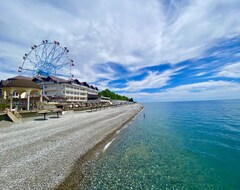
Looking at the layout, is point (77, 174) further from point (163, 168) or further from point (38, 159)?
point (163, 168)

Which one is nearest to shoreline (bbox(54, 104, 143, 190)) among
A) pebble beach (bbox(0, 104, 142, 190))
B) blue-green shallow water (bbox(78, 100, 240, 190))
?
pebble beach (bbox(0, 104, 142, 190))

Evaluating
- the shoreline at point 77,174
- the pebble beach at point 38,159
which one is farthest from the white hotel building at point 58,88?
the shoreline at point 77,174

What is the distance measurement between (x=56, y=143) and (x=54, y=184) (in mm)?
5554

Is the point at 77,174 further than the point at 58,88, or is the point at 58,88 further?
the point at 58,88

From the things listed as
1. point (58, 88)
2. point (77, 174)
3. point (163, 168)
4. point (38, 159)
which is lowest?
point (163, 168)

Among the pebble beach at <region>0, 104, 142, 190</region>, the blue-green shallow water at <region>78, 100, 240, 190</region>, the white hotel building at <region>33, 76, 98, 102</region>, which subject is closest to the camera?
the pebble beach at <region>0, 104, 142, 190</region>

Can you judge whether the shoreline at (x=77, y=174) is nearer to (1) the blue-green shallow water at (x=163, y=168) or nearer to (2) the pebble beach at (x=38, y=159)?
(2) the pebble beach at (x=38, y=159)

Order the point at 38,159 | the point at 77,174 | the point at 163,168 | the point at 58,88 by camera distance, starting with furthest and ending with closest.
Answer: the point at 58,88 < the point at 163,168 < the point at 38,159 < the point at 77,174

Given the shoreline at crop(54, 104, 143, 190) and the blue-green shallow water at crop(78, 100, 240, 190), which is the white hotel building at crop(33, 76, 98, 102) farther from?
the blue-green shallow water at crop(78, 100, 240, 190)

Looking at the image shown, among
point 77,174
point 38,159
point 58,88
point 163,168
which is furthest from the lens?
point 58,88

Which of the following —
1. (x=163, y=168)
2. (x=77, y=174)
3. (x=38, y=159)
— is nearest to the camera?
(x=77, y=174)

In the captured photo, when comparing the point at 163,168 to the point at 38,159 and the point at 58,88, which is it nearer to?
the point at 38,159

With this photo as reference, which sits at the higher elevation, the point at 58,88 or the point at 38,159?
the point at 58,88

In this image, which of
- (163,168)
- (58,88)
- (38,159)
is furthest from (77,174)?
(58,88)
